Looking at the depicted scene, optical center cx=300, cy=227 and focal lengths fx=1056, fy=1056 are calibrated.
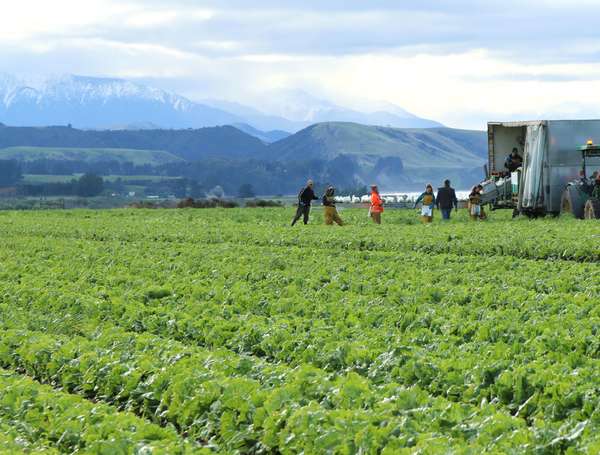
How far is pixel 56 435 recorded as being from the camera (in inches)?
350

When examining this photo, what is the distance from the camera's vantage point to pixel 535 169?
119ft

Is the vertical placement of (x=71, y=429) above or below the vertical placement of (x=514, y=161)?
below

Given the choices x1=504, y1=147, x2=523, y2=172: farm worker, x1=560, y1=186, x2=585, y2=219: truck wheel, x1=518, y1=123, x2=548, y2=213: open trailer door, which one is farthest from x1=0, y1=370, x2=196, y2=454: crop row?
x1=504, y1=147, x2=523, y2=172: farm worker

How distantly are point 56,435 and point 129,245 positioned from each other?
2036cm

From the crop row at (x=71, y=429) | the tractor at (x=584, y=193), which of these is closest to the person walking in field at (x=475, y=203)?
the tractor at (x=584, y=193)

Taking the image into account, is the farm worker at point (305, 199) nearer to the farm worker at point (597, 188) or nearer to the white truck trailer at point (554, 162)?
the white truck trailer at point (554, 162)

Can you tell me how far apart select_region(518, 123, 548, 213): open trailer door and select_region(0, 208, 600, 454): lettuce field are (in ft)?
44.6

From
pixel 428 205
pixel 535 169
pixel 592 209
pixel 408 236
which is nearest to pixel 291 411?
pixel 408 236

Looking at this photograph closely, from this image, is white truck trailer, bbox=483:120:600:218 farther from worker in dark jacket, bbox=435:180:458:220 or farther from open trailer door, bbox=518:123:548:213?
worker in dark jacket, bbox=435:180:458:220

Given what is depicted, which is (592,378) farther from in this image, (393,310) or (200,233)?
(200,233)

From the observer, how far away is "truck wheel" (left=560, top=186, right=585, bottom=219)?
113ft

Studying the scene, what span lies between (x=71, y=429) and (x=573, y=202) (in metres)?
28.2

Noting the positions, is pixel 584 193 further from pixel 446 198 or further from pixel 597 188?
pixel 446 198

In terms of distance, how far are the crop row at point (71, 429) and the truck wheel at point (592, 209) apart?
83.4 feet
